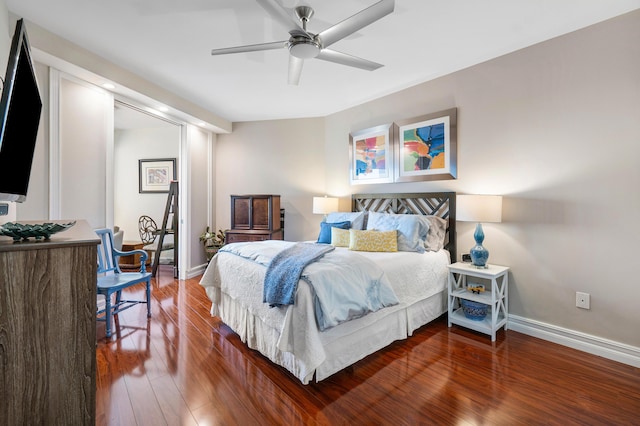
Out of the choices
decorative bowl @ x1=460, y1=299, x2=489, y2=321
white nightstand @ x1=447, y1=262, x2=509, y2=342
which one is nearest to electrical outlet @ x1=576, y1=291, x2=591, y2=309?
white nightstand @ x1=447, y1=262, x2=509, y2=342

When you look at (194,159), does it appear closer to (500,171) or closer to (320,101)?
(320,101)

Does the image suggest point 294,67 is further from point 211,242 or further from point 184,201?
point 211,242

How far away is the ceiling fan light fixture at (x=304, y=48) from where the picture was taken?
2.08 metres

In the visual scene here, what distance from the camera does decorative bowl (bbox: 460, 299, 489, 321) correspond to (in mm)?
2729

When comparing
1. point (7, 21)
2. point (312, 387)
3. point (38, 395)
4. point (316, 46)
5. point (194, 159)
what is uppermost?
point (7, 21)

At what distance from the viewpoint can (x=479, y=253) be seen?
9.00ft

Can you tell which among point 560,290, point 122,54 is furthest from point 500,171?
point 122,54

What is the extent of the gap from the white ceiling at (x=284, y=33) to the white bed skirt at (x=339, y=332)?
2.39 metres

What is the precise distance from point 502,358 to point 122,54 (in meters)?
4.50

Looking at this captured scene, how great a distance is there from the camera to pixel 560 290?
8.32ft

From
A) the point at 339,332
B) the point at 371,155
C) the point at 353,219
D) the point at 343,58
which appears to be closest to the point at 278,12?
the point at 343,58

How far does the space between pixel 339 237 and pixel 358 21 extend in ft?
7.02

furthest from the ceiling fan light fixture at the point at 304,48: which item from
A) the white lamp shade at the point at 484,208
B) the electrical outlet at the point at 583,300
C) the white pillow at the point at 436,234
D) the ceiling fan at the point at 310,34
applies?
the electrical outlet at the point at 583,300

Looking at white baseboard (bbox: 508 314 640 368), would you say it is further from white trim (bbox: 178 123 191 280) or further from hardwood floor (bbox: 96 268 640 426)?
white trim (bbox: 178 123 191 280)
